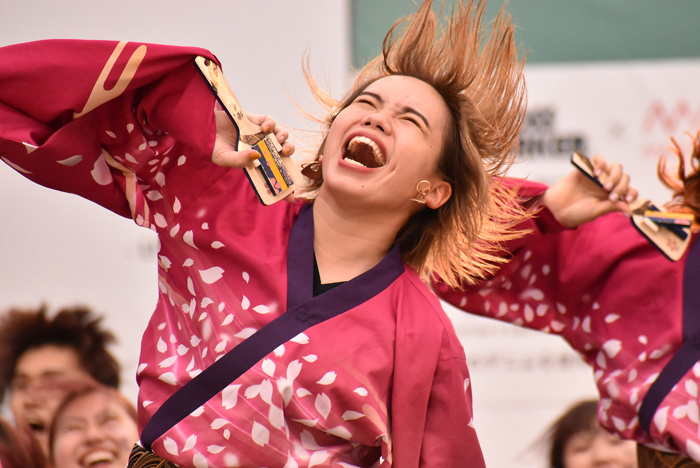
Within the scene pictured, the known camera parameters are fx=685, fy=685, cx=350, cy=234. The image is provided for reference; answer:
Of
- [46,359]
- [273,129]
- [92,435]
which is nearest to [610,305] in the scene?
[273,129]

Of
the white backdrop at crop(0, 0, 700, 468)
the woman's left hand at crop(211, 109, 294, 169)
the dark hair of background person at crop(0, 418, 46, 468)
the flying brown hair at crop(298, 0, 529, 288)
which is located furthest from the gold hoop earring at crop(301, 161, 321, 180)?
the dark hair of background person at crop(0, 418, 46, 468)

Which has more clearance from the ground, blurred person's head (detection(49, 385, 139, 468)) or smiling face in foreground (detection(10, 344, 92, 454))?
smiling face in foreground (detection(10, 344, 92, 454))

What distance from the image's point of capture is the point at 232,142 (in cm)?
91

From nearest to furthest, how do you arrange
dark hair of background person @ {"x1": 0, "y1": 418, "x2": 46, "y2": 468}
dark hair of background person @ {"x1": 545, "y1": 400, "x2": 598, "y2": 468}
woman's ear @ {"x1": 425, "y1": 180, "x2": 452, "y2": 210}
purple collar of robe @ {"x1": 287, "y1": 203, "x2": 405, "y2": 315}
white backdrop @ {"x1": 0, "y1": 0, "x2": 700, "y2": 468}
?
purple collar of robe @ {"x1": 287, "y1": 203, "x2": 405, "y2": 315} < woman's ear @ {"x1": 425, "y1": 180, "x2": 452, "y2": 210} < dark hair of background person @ {"x1": 0, "y1": 418, "x2": 46, "y2": 468} < white backdrop @ {"x1": 0, "y1": 0, "x2": 700, "y2": 468} < dark hair of background person @ {"x1": 545, "y1": 400, "x2": 598, "y2": 468}

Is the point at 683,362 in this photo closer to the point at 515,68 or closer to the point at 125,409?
the point at 515,68

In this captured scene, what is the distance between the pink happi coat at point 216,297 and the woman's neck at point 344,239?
1.5 inches

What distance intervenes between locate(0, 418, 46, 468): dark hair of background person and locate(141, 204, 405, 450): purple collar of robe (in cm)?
76

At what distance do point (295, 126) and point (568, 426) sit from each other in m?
1.03

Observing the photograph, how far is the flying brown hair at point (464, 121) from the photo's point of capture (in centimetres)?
107

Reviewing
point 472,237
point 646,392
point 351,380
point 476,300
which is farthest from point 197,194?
point 646,392

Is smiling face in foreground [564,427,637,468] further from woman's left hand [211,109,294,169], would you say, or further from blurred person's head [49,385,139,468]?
woman's left hand [211,109,294,169]

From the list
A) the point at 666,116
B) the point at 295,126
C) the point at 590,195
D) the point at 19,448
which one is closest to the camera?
the point at 590,195

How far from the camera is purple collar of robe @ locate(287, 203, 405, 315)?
36.4 inches

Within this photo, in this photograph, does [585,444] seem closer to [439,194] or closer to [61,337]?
[439,194]
